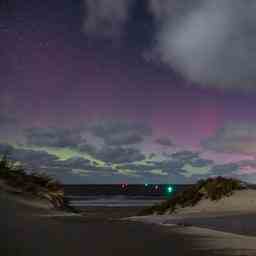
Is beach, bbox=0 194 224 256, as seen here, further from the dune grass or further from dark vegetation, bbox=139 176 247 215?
dark vegetation, bbox=139 176 247 215

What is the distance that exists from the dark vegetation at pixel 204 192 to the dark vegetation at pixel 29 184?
196 inches

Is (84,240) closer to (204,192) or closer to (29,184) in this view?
(29,184)

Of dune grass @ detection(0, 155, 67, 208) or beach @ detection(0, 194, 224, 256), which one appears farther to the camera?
dune grass @ detection(0, 155, 67, 208)

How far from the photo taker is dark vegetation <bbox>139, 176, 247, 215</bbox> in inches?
654

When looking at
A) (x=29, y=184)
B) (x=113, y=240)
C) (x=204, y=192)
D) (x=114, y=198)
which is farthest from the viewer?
(x=114, y=198)

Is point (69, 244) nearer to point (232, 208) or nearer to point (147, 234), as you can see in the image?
point (147, 234)

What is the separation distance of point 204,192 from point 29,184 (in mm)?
7142

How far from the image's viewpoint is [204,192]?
17078 mm

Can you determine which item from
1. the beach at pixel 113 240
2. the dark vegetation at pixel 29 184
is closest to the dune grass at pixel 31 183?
the dark vegetation at pixel 29 184

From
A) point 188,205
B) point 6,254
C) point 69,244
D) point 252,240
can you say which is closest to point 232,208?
point 188,205

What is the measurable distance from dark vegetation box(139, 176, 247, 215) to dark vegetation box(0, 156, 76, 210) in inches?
196

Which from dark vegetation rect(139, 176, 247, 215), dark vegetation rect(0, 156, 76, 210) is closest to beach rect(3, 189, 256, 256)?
dark vegetation rect(0, 156, 76, 210)

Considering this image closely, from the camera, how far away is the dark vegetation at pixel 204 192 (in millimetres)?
16603

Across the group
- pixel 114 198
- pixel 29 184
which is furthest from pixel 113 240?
pixel 114 198
